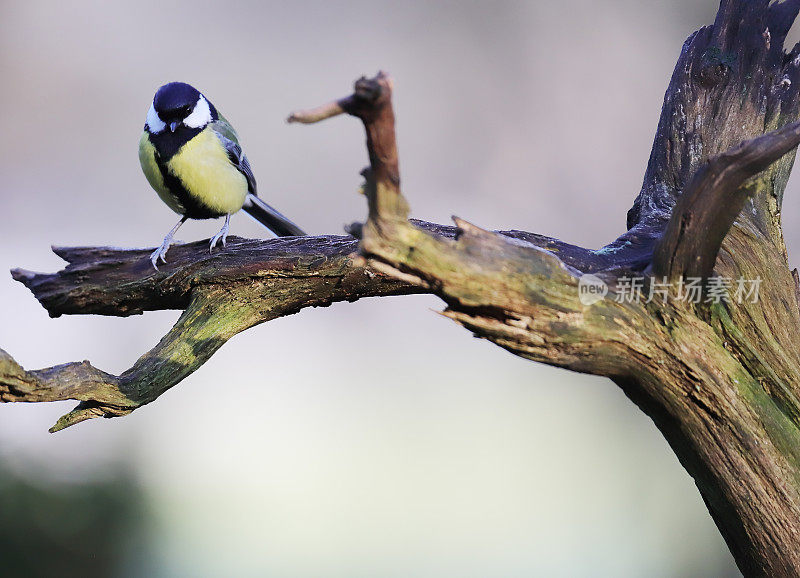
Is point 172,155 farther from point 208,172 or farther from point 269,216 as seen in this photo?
point 269,216

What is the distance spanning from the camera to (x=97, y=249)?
5.27 ft

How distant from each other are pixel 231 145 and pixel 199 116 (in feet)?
0.36

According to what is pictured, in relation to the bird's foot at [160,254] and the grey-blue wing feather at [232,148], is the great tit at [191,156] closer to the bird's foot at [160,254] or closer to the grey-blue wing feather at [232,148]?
the grey-blue wing feather at [232,148]

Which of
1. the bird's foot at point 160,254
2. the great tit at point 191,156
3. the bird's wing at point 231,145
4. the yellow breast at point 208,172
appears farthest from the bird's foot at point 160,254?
the bird's wing at point 231,145

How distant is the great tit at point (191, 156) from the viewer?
1.79 meters

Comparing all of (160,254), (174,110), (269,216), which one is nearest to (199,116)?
(174,110)

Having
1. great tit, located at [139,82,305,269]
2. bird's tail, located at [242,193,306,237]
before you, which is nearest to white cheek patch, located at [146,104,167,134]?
great tit, located at [139,82,305,269]

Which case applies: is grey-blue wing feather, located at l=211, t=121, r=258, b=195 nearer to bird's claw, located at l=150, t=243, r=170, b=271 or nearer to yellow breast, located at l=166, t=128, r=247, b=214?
yellow breast, located at l=166, t=128, r=247, b=214

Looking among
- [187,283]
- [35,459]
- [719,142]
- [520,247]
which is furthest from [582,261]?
[35,459]

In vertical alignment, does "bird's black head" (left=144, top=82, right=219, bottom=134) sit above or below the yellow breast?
above

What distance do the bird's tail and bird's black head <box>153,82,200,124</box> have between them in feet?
1.06

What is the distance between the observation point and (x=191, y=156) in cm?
181

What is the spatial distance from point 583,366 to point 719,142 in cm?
66

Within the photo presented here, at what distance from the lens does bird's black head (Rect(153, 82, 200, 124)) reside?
1.78m
